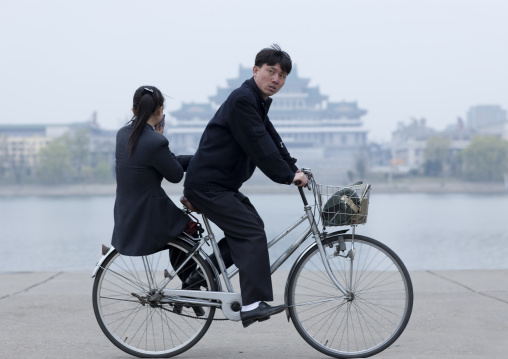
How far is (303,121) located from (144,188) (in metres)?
89.6

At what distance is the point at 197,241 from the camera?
8.37ft

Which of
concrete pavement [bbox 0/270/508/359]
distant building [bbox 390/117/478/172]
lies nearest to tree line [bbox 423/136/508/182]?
distant building [bbox 390/117/478/172]

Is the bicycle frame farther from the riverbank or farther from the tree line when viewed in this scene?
the tree line

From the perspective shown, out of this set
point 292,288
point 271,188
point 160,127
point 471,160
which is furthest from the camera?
point 471,160

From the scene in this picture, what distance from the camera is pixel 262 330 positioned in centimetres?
316

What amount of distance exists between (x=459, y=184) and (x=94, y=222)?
45.3 meters

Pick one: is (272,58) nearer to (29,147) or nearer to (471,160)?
(471,160)

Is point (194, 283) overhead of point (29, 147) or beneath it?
overhead

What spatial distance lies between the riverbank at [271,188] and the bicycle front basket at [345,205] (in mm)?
61037

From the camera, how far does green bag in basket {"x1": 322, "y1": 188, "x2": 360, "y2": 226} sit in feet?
8.05

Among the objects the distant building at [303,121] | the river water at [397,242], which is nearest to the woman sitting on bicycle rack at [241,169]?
the river water at [397,242]

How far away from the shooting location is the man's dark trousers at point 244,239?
2477mm

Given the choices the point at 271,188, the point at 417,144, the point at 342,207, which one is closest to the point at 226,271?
the point at 342,207

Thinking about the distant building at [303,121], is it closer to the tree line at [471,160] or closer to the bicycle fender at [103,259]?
the tree line at [471,160]
